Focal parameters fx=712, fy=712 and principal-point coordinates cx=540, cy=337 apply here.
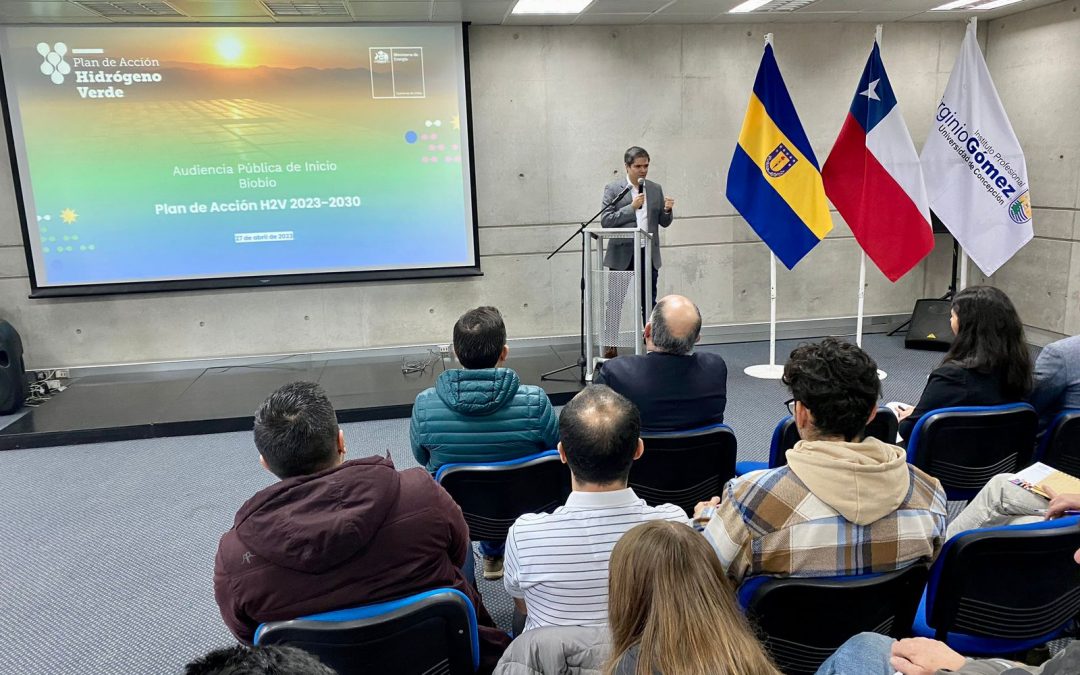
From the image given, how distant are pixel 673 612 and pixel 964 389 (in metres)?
2.11

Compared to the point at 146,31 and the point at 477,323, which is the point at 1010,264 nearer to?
the point at 477,323

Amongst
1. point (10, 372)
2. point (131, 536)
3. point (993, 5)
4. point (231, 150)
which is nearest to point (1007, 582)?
point (131, 536)

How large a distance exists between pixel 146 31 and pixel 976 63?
19.8 ft

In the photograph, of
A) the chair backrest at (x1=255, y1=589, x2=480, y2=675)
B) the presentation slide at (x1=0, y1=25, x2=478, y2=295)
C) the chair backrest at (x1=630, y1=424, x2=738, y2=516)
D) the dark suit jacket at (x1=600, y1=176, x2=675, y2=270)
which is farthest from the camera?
the presentation slide at (x1=0, y1=25, x2=478, y2=295)

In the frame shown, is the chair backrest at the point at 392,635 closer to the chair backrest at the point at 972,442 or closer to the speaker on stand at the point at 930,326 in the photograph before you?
the chair backrest at the point at 972,442

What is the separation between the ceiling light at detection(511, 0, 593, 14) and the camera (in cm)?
536

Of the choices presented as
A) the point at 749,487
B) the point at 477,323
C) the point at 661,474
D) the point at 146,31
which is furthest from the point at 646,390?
the point at 146,31

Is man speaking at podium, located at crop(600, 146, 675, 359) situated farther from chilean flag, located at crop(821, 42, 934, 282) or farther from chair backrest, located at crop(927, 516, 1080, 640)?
chair backrest, located at crop(927, 516, 1080, 640)

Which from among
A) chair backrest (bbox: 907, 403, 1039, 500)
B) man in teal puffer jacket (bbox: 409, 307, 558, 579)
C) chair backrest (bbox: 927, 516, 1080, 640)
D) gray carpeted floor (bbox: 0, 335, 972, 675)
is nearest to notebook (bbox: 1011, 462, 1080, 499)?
chair backrest (bbox: 927, 516, 1080, 640)

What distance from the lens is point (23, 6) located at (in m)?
4.91

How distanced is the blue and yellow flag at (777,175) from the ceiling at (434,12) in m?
1.01

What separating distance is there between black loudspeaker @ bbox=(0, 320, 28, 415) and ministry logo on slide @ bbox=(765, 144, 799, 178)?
5582mm

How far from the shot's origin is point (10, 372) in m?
5.04

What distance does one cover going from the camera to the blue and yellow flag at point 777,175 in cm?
506
